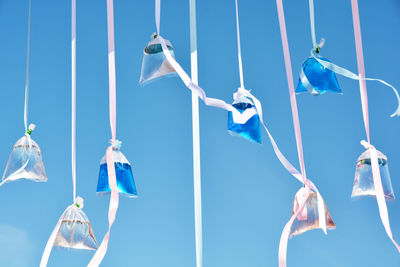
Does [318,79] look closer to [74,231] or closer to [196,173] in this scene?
[196,173]

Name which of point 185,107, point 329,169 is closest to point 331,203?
point 329,169

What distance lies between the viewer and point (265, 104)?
9.27 feet

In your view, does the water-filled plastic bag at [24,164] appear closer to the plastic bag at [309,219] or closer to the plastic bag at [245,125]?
the plastic bag at [245,125]

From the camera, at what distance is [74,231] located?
1.43 m

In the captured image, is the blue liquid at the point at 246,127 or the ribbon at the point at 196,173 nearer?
the ribbon at the point at 196,173

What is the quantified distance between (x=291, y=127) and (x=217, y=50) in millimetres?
578

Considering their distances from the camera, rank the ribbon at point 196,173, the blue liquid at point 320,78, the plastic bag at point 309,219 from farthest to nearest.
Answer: the blue liquid at point 320,78 < the plastic bag at point 309,219 < the ribbon at point 196,173

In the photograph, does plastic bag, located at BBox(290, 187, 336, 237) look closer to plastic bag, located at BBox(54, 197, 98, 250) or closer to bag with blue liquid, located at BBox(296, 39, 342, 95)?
bag with blue liquid, located at BBox(296, 39, 342, 95)

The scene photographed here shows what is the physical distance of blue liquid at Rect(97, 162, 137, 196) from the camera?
1434mm

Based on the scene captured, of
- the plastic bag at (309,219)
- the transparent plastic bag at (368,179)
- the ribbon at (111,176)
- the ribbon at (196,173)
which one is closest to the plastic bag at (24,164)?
the ribbon at (111,176)

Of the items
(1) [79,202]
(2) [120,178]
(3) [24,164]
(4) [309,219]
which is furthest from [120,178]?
(4) [309,219]

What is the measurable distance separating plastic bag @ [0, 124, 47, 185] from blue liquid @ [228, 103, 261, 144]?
0.59 meters

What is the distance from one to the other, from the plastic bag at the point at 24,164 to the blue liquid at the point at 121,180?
222 millimetres

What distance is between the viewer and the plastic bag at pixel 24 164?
152cm
